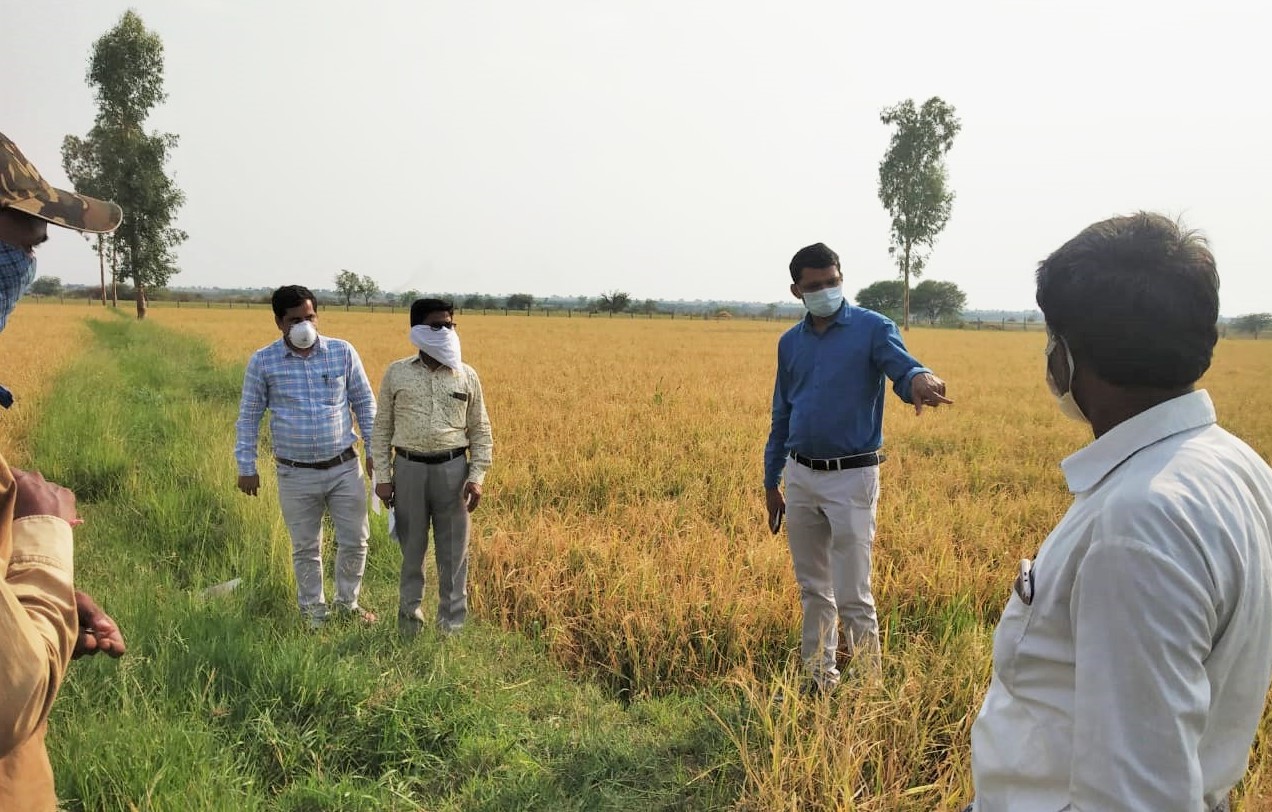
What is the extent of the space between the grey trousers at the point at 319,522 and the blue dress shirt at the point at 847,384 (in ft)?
8.90

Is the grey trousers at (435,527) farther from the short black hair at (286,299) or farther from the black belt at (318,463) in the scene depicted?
the short black hair at (286,299)

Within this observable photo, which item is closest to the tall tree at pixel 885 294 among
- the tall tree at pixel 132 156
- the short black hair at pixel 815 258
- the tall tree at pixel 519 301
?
the tall tree at pixel 519 301

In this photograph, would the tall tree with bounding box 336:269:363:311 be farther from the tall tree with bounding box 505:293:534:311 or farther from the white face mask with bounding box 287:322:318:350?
the white face mask with bounding box 287:322:318:350

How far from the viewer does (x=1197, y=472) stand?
1.09 meters

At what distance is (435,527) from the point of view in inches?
170

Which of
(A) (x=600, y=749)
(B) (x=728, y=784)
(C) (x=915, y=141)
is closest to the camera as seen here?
(B) (x=728, y=784)

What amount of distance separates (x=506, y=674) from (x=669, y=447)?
4.97 meters

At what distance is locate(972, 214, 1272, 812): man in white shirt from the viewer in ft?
3.31

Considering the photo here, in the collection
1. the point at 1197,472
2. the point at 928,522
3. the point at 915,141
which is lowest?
the point at 928,522

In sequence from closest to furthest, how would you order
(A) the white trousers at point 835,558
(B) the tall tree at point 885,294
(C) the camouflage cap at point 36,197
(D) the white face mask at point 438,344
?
1. (C) the camouflage cap at point 36,197
2. (A) the white trousers at point 835,558
3. (D) the white face mask at point 438,344
4. (B) the tall tree at point 885,294

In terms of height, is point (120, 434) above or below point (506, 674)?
above

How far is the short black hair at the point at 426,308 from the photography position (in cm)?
421

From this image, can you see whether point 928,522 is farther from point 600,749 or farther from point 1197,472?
point 1197,472

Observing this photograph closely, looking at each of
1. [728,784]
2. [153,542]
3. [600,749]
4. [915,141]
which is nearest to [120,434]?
[153,542]
